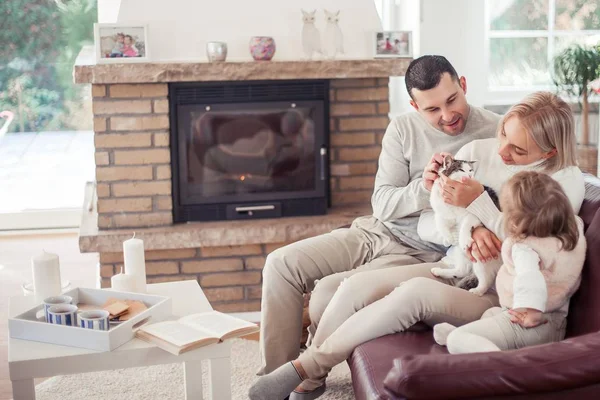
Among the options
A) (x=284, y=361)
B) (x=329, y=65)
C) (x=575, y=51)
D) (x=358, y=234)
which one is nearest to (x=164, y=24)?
(x=329, y=65)

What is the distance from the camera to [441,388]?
166 centimetres

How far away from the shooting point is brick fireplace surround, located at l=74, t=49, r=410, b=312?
3527mm

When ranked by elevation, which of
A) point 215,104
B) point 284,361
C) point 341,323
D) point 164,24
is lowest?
point 284,361

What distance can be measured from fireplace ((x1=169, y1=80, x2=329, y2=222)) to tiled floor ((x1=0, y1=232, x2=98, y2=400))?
2.87ft

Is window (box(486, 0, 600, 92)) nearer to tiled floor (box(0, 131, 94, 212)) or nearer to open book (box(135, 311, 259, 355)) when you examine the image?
tiled floor (box(0, 131, 94, 212))

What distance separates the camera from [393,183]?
9.16 feet

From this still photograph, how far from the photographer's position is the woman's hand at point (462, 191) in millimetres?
2318

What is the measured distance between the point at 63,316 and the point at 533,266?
1.18 metres

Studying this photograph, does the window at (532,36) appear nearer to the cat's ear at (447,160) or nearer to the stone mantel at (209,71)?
the stone mantel at (209,71)

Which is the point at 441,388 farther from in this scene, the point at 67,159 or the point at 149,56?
the point at 67,159

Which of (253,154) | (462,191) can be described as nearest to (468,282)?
(462,191)

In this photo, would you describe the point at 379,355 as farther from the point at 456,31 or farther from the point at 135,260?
the point at 456,31

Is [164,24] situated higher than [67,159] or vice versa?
[164,24]

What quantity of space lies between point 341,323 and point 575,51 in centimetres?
264
